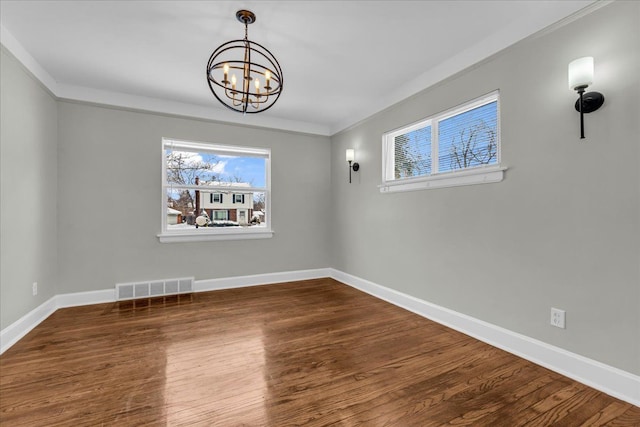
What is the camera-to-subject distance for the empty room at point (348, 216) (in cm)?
186

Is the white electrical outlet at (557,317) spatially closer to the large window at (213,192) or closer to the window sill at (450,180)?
the window sill at (450,180)

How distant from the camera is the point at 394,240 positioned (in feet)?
12.4

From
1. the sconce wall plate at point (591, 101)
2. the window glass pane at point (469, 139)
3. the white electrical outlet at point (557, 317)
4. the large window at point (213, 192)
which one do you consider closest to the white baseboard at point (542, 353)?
the white electrical outlet at point (557, 317)

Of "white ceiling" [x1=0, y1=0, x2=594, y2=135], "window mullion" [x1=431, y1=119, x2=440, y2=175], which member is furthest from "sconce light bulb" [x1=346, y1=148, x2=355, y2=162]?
"window mullion" [x1=431, y1=119, x2=440, y2=175]

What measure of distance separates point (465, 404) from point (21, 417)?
2.53 metres

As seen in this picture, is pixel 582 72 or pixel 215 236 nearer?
pixel 582 72

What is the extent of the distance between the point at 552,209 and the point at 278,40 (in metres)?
2.63

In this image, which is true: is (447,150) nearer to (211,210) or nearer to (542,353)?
(542,353)

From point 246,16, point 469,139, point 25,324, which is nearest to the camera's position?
point 246,16

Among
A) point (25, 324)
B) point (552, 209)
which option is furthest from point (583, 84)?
point (25, 324)

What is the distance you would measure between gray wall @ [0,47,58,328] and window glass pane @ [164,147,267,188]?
128 cm

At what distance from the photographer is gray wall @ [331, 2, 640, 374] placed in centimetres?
185

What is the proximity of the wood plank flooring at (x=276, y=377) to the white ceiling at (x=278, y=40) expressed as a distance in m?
2.58

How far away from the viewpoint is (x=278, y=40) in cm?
264
